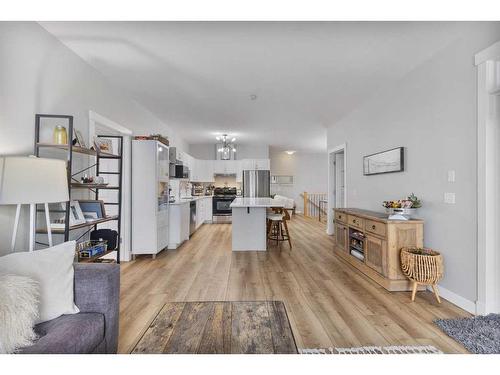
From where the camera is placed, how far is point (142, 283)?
10.1 ft

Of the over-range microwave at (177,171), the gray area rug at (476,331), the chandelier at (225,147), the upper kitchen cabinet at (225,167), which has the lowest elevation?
the gray area rug at (476,331)

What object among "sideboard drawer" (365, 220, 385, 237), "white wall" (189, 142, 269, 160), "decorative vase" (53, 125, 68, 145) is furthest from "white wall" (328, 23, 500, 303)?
"white wall" (189, 142, 269, 160)

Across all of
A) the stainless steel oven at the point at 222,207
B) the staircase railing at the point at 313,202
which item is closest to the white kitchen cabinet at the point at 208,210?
the stainless steel oven at the point at 222,207

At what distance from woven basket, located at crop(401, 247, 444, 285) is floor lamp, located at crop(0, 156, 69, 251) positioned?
10.6ft

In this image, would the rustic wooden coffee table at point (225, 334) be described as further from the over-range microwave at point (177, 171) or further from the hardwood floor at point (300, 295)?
the over-range microwave at point (177, 171)

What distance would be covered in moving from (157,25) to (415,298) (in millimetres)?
3682

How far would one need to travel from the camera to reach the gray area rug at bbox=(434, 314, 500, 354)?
1808 millimetres

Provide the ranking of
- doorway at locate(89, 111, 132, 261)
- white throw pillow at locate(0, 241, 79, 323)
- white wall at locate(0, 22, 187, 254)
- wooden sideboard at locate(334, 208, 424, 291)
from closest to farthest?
1. white throw pillow at locate(0, 241, 79, 323)
2. white wall at locate(0, 22, 187, 254)
3. wooden sideboard at locate(334, 208, 424, 291)
4. doorway at locate(89, 111, 132, 261)

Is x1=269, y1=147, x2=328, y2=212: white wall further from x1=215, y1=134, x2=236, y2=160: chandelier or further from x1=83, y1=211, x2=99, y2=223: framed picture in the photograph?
x1=83, y1=211, x2=99, y2=223: framed picture

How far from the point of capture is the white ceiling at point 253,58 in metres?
2.34

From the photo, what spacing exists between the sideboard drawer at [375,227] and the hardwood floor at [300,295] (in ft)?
2.06

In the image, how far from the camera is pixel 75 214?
2518mm
